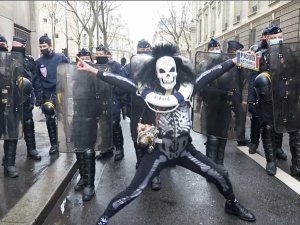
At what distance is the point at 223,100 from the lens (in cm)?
470

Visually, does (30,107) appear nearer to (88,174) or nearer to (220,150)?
(88,174)

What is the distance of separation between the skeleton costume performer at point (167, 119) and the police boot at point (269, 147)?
77.3 inches

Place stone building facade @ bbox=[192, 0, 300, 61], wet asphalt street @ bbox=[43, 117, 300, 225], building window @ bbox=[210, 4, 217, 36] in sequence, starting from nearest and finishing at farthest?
1. wet asphalt street @ bbox=[43, 117, 300, 225]
2. stone building facade @ bbox=[192, 0, 300, 61]
3. building window @ bbox=[210, 4, 217, 36]

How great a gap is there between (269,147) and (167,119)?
98.1 inches

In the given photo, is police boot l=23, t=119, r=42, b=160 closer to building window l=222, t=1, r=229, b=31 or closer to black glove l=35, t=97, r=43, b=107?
black glove l=35, t=97, r=43, b=107

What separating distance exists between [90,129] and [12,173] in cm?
146

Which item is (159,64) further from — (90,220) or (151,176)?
(90,220)

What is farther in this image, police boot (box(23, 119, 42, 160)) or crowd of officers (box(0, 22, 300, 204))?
police boot (box(23, 119, 42, 160))

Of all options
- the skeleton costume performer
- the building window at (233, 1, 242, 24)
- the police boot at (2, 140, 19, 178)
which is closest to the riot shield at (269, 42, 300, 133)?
the skeleton costume performer

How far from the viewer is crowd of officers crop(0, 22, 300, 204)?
4578mm

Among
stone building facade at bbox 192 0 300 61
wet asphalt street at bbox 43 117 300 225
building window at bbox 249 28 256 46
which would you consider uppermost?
stone building facade at bbox 192 0 300 61

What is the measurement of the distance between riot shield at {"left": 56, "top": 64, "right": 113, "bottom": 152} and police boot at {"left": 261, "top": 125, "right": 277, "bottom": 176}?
2346mm

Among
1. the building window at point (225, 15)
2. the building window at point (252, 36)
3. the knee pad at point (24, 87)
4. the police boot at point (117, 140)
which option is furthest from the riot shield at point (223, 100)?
the building window at point (225, 15)

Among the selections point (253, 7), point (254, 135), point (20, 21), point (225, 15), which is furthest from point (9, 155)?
point (225, 15)
